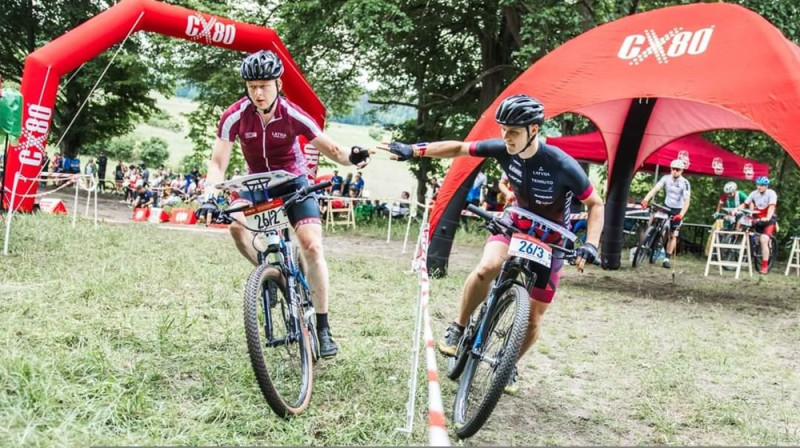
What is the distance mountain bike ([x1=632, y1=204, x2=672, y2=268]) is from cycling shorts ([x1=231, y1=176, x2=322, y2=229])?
9777 mm

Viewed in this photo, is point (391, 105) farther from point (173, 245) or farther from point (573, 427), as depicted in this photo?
point (573, 427)

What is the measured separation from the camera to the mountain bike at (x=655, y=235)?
12.5 m

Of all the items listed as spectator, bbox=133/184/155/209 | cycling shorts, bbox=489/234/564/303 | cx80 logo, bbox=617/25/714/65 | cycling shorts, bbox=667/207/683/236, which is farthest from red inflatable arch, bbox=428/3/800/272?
spectator, bbox=133/184/155/209

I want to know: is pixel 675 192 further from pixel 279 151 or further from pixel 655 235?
pixel 279 151

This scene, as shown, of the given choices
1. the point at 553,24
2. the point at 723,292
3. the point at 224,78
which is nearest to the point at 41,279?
the point at 723,292

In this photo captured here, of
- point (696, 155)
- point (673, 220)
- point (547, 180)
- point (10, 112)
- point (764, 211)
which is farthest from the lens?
point (696, 155)

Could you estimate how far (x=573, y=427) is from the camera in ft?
13.1

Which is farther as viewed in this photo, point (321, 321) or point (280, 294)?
point (321, 321)

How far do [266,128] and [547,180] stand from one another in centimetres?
183

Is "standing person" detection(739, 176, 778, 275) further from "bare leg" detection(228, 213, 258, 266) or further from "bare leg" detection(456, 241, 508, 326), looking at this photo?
"bare leg" detection(228, 213, 258, 266)


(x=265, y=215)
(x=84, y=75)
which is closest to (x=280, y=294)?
(x=265, y=215)

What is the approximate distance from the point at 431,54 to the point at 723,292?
43.7 ft

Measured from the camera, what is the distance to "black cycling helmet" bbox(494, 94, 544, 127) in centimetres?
403

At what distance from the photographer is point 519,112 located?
13.2 ft
